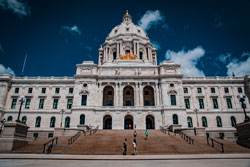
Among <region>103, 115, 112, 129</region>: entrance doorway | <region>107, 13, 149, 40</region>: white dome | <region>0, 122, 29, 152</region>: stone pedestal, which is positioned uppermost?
<region>107, 13, 149, 40</region>: white dome

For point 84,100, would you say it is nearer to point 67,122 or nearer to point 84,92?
point 84,92

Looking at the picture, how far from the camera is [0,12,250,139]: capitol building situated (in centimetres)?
4328

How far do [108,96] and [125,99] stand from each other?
16.2ft

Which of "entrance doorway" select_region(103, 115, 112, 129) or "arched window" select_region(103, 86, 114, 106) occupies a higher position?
"arched window" select_region(103, 86, 114, 106)

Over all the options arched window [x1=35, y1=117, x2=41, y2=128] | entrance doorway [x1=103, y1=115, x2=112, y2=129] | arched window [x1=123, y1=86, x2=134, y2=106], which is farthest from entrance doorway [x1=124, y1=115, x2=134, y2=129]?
arched window [x1=35, y1=117, x2=41, y2=128]

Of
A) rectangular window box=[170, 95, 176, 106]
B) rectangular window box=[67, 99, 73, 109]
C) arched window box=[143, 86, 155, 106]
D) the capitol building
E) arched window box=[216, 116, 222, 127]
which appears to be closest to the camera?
the capitol building

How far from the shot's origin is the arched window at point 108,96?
48.8 metres

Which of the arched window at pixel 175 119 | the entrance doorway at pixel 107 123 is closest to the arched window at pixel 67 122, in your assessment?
the entrance doorway at pixel 107 123

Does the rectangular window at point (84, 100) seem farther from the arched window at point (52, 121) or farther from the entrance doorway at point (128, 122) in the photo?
the entrance doorway at point (128, 122)

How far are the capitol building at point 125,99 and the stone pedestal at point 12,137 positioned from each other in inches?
741

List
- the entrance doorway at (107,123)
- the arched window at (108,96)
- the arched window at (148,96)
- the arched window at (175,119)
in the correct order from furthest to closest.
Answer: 1. the arched window at (108,96)
2. the arched window at (148,96)
3. the entrance doorway at (107,123)
4. the arched window at (175,119)

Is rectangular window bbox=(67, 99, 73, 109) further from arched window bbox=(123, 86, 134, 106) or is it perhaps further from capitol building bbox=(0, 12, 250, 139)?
arched window bbox=(123, 86, 134, 106)

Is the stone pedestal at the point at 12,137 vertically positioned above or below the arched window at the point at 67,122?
below

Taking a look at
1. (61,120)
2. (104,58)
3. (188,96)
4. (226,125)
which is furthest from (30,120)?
(226,125)
